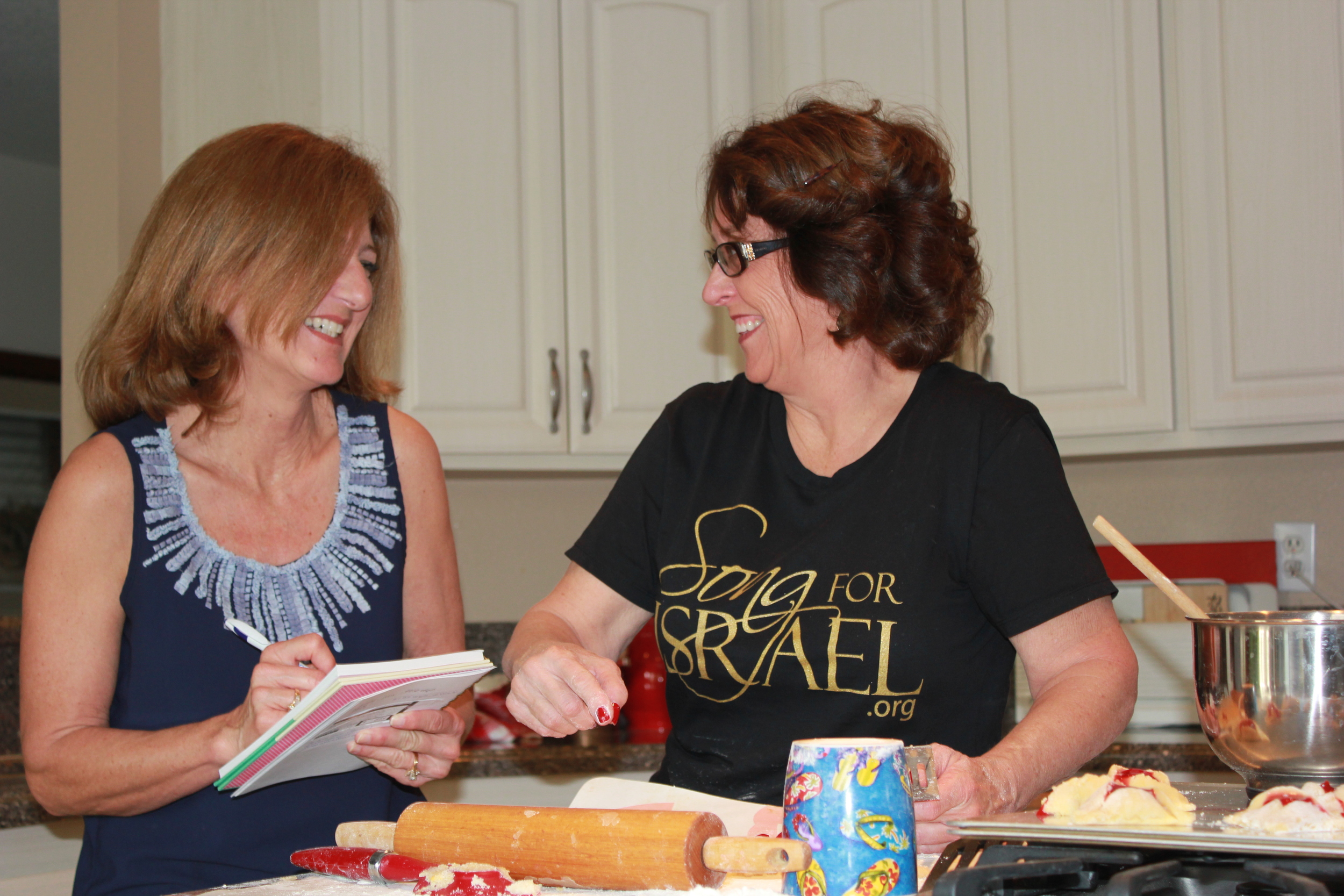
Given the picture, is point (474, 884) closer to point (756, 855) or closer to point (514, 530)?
point (756, 855)

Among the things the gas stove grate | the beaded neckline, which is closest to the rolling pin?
the gas stove grate

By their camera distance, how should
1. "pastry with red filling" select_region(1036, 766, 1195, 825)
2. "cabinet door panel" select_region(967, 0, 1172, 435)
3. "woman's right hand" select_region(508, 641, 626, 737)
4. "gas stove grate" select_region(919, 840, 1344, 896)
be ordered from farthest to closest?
1. "cabinet door panel" select_region(967, 0, 1172, 435)
2. "woman's right hand" select_region(508, 641, 626, 737)
3. "pastry with red filling" select_region(1036, 766, 1195, 825)
4. "gas stove grate" select_region(919, 840, 1344, 896)

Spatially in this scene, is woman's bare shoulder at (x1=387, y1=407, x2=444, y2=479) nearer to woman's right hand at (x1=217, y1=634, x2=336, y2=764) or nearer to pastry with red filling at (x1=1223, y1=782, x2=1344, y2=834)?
woman's right hand at (x1=217, y1=634, x2=336, y2=764)

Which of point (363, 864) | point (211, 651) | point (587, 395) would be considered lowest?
point (363, 864)

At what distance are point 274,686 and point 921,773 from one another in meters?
0.62

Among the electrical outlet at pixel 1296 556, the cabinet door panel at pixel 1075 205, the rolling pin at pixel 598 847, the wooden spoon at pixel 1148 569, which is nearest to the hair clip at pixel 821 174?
the wooden spoon at pixel 1148 569

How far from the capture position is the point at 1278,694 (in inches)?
33.9

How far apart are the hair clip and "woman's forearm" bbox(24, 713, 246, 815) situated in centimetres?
85

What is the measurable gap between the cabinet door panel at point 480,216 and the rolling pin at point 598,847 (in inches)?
62.8

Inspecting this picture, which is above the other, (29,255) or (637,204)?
(29,255)

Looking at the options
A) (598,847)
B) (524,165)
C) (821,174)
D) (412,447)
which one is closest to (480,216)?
(524,165)

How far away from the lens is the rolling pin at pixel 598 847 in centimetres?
77

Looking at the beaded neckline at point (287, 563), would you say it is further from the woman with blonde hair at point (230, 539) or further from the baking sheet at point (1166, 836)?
the baking sheet at point (1166, 836)

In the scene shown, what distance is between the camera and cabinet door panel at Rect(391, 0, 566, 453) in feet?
7.91
